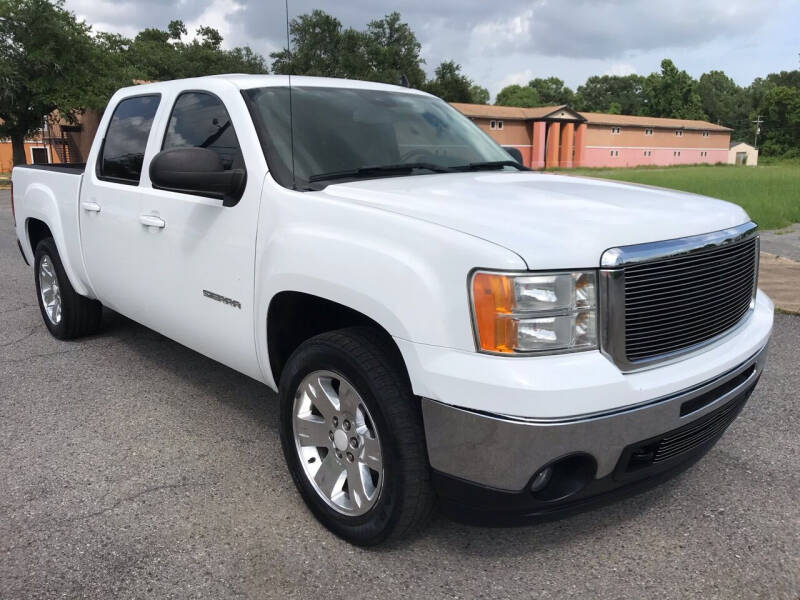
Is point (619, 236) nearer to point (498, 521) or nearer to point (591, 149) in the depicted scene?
point (498, 521)

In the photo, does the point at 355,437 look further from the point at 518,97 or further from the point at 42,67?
the point at 518,97

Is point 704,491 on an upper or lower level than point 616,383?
lower

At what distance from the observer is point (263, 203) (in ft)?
9.96

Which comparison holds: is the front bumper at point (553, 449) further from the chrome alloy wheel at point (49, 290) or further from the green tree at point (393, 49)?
the green tree at point (393, 49)

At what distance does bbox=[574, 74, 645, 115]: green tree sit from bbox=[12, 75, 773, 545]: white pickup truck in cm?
13647

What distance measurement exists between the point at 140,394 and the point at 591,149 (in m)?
76.7

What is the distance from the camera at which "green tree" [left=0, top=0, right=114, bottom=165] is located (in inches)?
1464

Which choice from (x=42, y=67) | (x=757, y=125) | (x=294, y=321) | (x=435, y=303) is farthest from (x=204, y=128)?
(x=757, y=125)

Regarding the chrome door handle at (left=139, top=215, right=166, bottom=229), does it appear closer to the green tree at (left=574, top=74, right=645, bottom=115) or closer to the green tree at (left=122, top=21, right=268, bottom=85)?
the green tree at (left=122, top=21, right=268, bottom=85)

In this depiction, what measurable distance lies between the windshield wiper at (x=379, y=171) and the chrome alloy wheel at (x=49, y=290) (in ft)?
10.7

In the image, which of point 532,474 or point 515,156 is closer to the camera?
point 532,474

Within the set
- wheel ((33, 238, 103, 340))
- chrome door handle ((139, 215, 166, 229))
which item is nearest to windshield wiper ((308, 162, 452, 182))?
chrome door handle ((139, 215, 166, 229))

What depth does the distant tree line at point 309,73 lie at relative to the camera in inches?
1470

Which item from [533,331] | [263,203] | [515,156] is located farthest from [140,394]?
[533,331]
